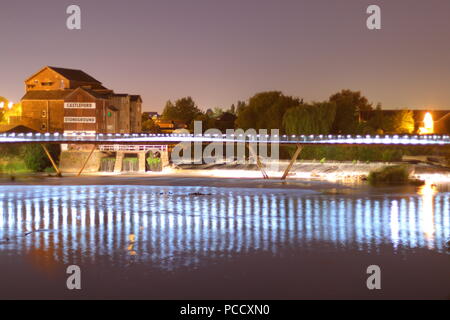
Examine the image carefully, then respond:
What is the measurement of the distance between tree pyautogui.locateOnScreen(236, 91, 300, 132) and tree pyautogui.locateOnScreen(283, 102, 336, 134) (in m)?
11.2

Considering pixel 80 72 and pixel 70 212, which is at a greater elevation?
pixel 80 72

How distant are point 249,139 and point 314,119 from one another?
25.9 meters

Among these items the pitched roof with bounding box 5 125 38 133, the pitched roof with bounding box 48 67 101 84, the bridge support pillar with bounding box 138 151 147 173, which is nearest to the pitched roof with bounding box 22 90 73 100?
the pitched roof with bounding box 48 67 101 84

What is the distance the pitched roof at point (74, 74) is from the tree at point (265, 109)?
2398cm

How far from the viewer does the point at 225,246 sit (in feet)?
79.2

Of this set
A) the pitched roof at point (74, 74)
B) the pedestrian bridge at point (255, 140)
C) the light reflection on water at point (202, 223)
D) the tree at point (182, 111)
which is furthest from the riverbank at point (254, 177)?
the tree at point (182, 111)

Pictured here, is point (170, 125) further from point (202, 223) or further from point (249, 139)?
point (202, 223)

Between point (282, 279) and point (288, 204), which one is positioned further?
point (288, 204)

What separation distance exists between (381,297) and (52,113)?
2885 inches

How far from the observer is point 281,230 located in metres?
28.2

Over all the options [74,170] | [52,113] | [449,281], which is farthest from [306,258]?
[52,113]

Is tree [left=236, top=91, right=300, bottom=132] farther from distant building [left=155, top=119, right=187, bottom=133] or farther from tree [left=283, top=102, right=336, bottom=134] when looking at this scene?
distant building [left=155, top=119, right=187, bottom=133]

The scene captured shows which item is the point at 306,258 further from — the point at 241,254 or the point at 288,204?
the point at 288,204

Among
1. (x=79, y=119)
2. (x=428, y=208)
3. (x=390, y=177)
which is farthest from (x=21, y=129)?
(x=428, y=208)
